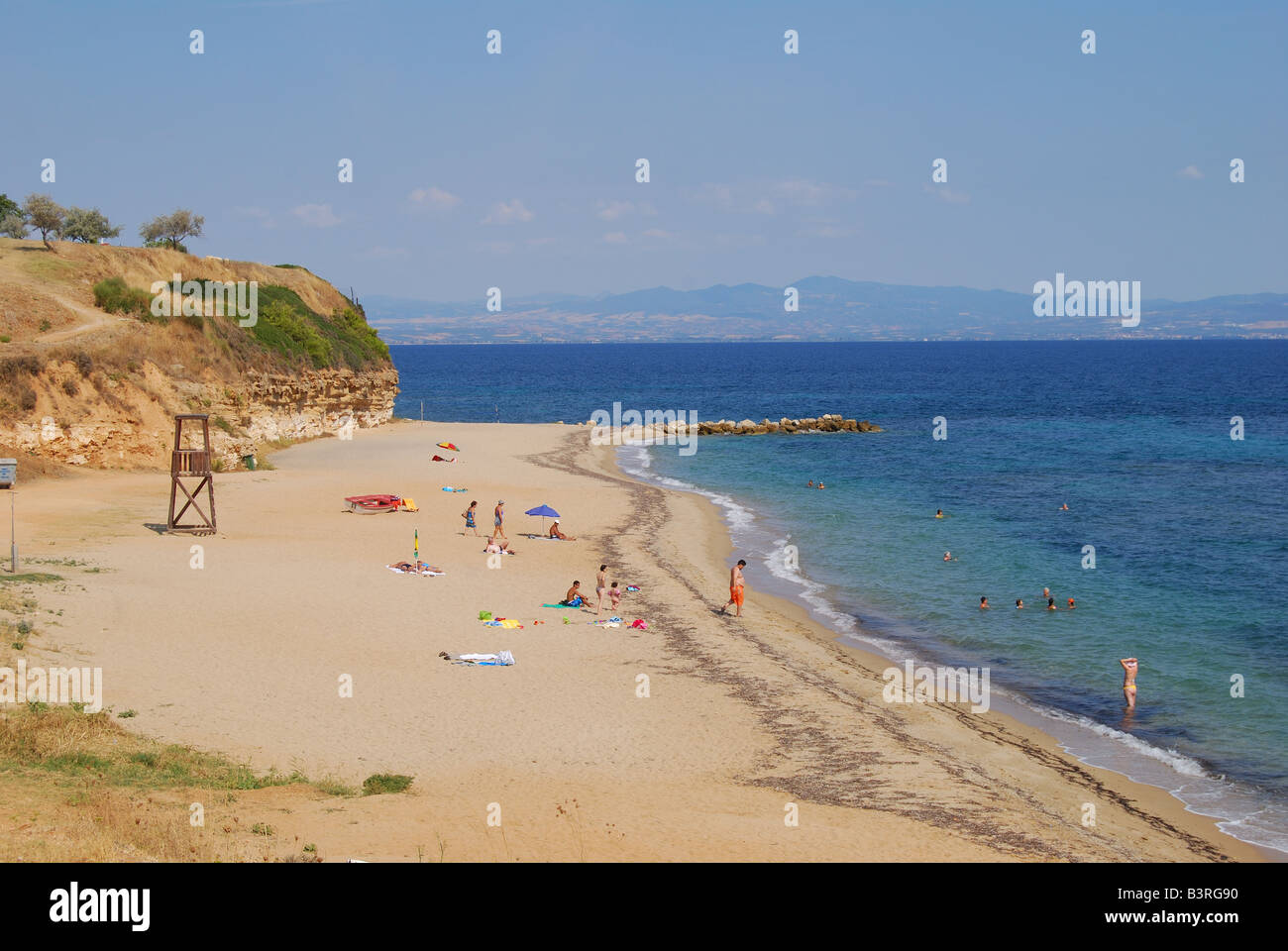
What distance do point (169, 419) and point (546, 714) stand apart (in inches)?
1210

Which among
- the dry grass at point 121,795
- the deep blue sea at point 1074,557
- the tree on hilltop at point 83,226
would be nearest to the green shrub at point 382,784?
the dry grass at point 121,795

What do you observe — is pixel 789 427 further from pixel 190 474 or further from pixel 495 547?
pixel 190 474

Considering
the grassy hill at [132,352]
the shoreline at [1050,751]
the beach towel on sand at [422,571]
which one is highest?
the grassy hill at [132,352]

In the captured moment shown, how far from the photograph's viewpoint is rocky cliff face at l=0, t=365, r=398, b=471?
37.7 metres

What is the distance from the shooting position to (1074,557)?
32.5m

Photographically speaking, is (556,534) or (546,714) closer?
(546,714)

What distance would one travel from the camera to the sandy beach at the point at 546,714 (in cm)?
1234

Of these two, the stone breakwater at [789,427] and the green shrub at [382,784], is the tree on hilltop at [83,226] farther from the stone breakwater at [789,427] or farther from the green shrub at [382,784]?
the green shrub at [382,784]

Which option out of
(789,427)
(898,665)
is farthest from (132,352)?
(789,427)

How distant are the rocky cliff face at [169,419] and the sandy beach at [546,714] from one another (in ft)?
23.7

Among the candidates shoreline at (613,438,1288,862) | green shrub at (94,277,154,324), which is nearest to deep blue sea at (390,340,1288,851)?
shoreline at (613,438,1288,862)

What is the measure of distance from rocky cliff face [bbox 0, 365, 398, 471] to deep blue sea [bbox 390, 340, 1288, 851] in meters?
18.3
